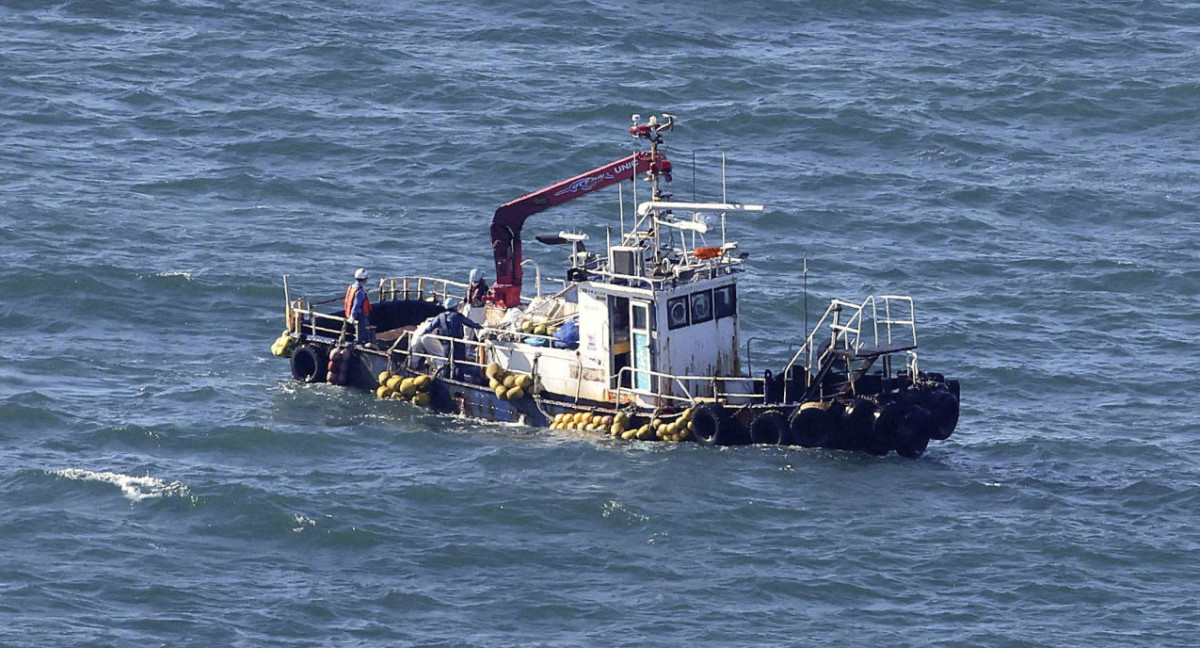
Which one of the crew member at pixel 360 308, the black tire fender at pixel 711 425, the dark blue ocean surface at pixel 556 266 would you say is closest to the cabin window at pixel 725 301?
the black tire fender at pixel 711 425

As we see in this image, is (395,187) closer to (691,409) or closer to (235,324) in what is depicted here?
(235,324)

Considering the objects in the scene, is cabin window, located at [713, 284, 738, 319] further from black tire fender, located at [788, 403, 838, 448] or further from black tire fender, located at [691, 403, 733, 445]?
black tire fender, located at [788, 403, 838, 448]

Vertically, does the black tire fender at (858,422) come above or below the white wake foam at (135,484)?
above

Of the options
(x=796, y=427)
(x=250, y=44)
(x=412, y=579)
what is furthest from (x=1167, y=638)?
(x=250, y=44)

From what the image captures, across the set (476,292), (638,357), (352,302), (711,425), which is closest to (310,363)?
(352,302)

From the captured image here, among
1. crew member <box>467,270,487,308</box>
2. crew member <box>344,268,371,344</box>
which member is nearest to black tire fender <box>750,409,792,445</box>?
crew member <box>467,270,487,308</box>

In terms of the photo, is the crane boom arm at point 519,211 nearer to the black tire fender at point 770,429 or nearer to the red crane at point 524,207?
the red crane at point 524,207
